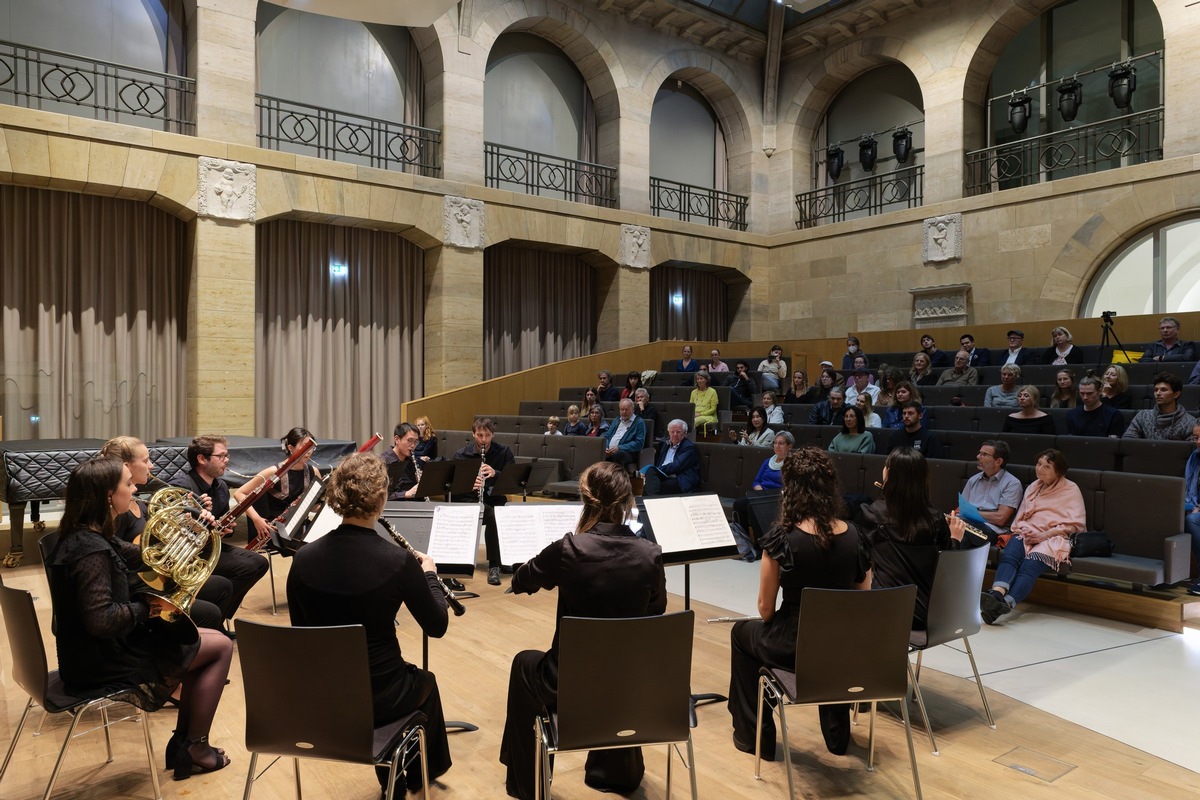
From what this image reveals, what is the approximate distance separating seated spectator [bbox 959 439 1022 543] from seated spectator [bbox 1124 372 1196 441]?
1259 mm

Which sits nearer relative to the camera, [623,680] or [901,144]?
[623,680]

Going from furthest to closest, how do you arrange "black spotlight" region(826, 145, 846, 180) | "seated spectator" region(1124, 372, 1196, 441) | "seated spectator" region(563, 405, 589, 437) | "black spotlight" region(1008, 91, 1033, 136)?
"black spotlight" region(826, 145, 846, 180) < "black spotlight" region(1008, 91, 1033, 136) < "seated spectator" region(563, 405, 589, 437) < "seated spectator" region(1124, 372, 1196, 441)

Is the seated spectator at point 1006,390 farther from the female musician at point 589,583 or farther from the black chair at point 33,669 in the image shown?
the black chair at point 33,669

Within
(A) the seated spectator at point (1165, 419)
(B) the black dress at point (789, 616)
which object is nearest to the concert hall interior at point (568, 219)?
(A) the seated spectator at point (1165, 419)

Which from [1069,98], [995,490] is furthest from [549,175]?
[995,490]

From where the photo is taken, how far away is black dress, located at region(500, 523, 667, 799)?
8.14 feet

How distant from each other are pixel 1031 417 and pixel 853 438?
50.9 inches

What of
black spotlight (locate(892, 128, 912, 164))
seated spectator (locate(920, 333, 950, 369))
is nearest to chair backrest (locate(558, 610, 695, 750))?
seated spectator (locate(920, 333, 950, 369))

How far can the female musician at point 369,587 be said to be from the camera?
2.29m

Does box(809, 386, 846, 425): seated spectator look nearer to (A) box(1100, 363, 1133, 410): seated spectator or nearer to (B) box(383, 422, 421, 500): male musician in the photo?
(A) box(1100, 363, 1133, 410): seated spectator

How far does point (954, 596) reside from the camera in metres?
3.12

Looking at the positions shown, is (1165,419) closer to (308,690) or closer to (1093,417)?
(1093,417)

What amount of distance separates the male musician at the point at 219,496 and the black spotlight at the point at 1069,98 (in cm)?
1130

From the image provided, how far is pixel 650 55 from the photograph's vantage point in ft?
43.9
